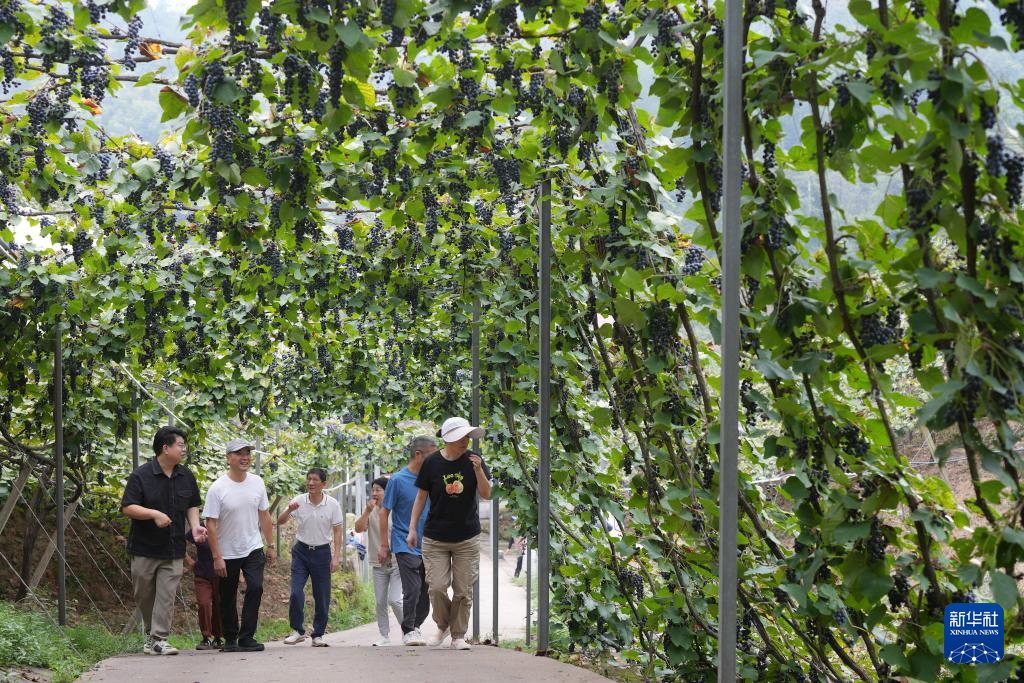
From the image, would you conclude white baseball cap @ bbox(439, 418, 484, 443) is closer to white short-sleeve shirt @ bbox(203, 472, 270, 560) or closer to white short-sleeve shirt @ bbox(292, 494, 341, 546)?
white short-sleeve shirt @ bbox(203, 472, 270, 560)

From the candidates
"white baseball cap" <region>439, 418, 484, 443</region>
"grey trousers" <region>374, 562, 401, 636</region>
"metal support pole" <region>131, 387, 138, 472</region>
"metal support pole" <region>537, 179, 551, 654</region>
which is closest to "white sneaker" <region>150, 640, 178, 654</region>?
"grey trousers" <region>374, 562, 401, 636</region>

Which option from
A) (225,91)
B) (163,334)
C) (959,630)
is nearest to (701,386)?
(959,630)

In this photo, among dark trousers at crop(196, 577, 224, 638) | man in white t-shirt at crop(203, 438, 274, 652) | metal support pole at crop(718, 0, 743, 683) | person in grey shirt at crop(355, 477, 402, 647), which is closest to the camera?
metal support pole at crop(718, 0, 743, 683)

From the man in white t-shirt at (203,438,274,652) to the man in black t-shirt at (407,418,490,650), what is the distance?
136 cm

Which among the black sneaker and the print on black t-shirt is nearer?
the print on black t-shirt

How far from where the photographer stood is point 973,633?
10.8 feet

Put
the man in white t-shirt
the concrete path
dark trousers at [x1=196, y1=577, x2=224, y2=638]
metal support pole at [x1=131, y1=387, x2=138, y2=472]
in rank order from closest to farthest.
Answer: the concrete path, the man in white t-shirt, dark trousers at [x1=196, y1=577, x2=224, y2=638], metal support pole at [x1=131, y1=387, x2=138, y2=472]

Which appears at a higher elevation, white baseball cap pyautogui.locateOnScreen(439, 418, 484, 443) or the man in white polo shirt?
white baseball cap pyautogui.locateOnScreen(439, 418, 484, 443)

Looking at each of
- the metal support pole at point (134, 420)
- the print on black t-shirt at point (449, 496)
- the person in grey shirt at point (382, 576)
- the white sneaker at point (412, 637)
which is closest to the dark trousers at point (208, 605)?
the person in grey shirt at point (382, 576)

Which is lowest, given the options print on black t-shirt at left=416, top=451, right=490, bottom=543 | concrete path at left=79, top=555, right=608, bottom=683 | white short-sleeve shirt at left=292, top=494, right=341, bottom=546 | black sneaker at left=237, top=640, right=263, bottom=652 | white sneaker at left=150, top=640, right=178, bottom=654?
black sneaker at left=237, top=640, right=263, bottom=652

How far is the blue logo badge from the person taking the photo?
3203 mm

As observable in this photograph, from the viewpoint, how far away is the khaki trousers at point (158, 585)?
7.73 m

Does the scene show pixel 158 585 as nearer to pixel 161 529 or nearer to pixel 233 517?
pixel 161 529

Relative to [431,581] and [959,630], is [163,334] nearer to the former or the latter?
[431,581]
